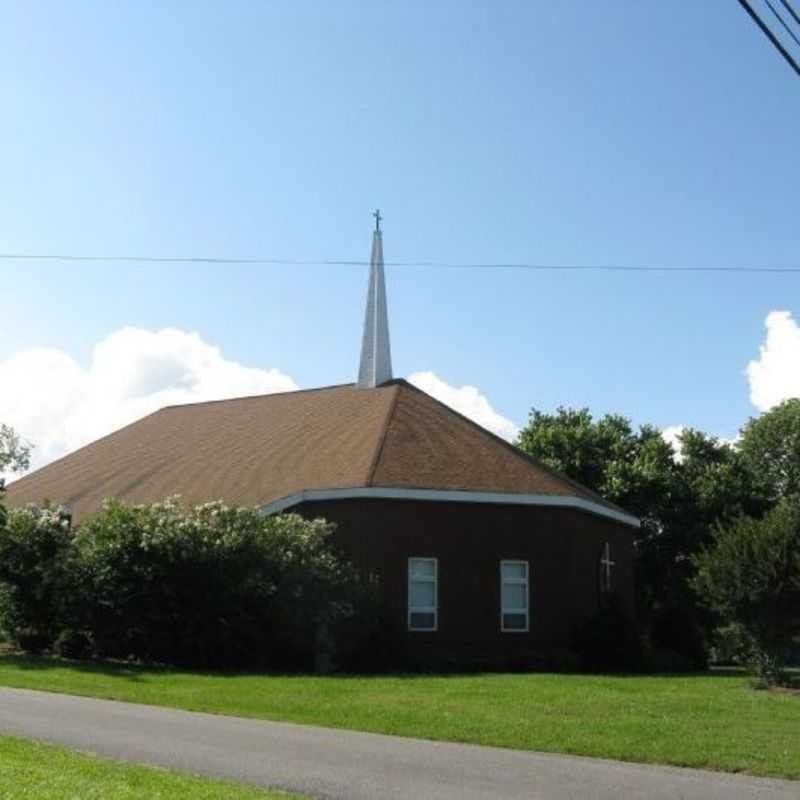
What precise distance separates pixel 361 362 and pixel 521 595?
9.83 meters

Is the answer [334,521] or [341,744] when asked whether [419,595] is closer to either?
[334,521]

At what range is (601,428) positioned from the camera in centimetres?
4884

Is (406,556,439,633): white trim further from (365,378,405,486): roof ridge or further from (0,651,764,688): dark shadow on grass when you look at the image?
(0,651,764,688): dark shadow on grass

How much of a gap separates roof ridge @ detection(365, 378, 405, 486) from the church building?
2.1 inches

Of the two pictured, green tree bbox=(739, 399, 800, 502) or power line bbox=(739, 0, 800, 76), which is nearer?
power line bbox=(739, 0, 800, 76)

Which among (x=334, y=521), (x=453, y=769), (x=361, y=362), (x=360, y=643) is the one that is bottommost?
(x=453, y=769)

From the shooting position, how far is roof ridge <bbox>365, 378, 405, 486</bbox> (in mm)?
29172

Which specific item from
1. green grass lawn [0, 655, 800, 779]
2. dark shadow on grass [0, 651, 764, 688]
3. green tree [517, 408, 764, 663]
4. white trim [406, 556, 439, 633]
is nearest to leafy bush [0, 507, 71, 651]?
dark shadow on grass [0, 651, 764, 688]

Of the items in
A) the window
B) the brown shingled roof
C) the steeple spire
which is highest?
the steeple spire

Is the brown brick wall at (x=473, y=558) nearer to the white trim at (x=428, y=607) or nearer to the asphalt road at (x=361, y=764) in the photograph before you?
the white trim at (x=428, y=607)

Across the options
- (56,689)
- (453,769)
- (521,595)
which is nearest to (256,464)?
(521,595)

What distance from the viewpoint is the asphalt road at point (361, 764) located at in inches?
426

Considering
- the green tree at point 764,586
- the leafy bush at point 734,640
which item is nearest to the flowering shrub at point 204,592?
the leafy bush at point 734,640

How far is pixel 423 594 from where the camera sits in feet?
96.1
